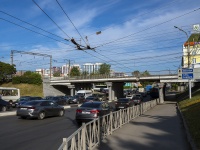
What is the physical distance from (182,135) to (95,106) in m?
6.60

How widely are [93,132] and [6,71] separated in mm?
70323

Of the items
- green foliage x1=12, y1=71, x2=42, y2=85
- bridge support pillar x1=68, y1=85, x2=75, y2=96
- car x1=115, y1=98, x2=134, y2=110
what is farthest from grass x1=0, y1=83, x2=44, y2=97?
car x1=115, y1=98, x2=134, y2=110

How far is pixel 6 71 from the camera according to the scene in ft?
250

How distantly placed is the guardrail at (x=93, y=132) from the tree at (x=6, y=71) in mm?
62638

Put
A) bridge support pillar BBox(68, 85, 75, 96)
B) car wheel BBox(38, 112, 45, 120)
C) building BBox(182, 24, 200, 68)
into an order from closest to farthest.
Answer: car wheel BBox(38, 112, 45, 120)
building BBox(182, 24, 200, 68)
bridge support pillar BBox(68, 85, 75, 96)

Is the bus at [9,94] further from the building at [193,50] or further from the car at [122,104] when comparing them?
the building at [193,50]

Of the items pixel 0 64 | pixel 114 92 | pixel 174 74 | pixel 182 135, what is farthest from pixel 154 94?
pixel 182 135

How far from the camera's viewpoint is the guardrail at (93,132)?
7.10 metres

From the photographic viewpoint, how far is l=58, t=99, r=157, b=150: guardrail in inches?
279

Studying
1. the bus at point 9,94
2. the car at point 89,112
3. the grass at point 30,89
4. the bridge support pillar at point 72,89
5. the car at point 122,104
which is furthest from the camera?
the grass at point 30,89

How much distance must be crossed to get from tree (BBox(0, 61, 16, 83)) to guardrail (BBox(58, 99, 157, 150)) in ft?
206

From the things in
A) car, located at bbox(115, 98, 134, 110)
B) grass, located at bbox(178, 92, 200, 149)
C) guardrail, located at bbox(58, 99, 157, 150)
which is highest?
guardrail, located at bbox(58, 99, 157, 150)

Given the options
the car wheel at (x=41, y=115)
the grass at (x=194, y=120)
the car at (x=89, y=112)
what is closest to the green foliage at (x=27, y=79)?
the car wheel at (x=41, y=115)

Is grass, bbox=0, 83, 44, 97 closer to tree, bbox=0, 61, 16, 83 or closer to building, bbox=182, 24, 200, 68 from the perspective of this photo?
tree, bbox=0, 61, 16, 83
